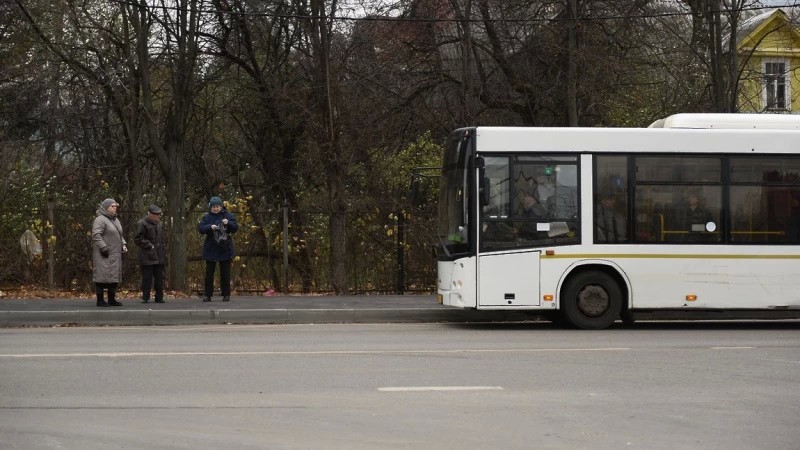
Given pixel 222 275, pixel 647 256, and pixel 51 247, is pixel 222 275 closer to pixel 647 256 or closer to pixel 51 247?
pixel 51 247

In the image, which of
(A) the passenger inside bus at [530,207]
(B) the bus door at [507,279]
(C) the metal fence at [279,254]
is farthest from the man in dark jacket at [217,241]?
(A) the passenger inside bus at [530,207]

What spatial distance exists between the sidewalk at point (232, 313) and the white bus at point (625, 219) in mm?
1749

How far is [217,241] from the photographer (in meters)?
19.3

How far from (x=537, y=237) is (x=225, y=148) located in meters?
16.6

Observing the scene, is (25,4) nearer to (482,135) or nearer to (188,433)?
(482,135)

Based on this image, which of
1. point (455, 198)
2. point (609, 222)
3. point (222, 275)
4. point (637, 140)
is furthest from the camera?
point (222, 275)

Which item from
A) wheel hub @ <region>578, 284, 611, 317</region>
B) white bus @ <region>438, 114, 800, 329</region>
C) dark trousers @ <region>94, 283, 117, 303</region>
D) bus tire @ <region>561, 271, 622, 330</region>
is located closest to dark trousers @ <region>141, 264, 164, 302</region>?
dark trousers @ <region>94, 283, 117, 303</region>

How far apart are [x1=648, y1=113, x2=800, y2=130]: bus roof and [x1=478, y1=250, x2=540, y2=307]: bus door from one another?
287 cm

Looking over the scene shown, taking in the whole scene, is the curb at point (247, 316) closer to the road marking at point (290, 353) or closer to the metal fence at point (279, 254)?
the metal fence at point (279, 254)

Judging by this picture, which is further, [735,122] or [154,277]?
[154,277]

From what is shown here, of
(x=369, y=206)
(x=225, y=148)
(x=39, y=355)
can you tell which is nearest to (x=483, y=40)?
(x=369, y=206)

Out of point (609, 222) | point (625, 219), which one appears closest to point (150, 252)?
point (609, 222)

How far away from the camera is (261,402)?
359 inches

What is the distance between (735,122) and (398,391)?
8837mm
